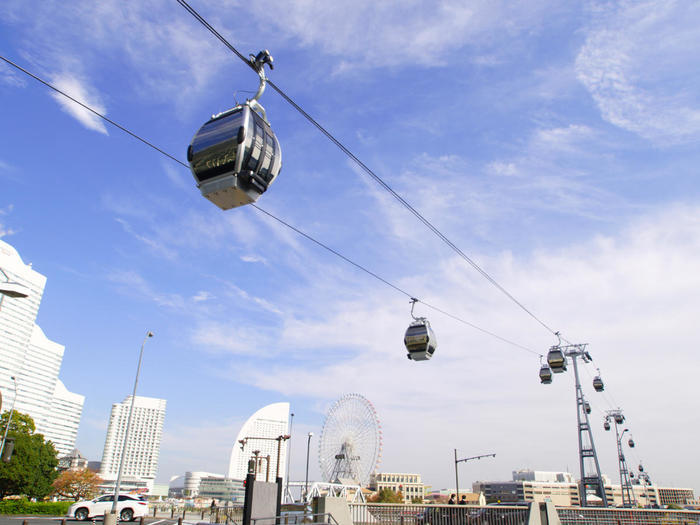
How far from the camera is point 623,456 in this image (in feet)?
222

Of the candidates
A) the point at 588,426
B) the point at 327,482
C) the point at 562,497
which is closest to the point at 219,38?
the point at 588,426

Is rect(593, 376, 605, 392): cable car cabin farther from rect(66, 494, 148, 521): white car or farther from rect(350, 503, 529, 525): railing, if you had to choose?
rect(66, 494, 148, 521): white car

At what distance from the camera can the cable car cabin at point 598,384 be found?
35.4 metres

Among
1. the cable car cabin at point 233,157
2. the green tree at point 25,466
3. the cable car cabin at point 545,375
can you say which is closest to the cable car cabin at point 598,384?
the cable car cabin at point 545,375

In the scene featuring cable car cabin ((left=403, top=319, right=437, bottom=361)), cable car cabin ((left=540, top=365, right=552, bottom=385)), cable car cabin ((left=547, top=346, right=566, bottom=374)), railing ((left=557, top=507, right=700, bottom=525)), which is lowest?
railing ((left=557, top=507, right=700, bottom=525))

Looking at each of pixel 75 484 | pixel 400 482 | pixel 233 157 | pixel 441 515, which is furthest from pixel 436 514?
pixel 400 482

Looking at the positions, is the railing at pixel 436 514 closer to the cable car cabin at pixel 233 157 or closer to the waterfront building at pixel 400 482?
the cable car cabin at pixel 233 157

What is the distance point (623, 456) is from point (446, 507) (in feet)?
211

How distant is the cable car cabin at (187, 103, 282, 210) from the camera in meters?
7.72

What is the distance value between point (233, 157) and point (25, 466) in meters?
55.1

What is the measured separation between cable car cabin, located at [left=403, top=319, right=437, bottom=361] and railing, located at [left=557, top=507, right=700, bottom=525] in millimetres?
8839

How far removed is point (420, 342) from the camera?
16562mm

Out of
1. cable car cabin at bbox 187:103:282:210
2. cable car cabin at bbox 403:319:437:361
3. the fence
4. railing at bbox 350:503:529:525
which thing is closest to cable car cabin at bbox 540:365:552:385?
the fence

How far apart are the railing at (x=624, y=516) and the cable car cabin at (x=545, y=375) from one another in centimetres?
818
